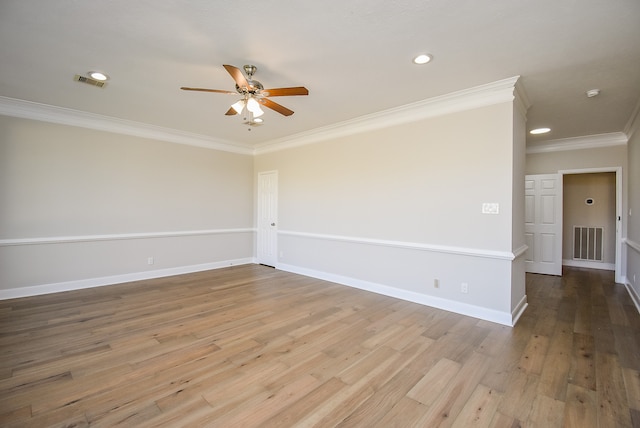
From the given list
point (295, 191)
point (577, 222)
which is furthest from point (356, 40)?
point (577, 222)

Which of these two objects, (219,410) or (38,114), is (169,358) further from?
(38,114)

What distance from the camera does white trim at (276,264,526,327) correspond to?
335 cm

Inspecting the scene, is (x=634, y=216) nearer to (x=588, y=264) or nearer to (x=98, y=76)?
(x=588, y=264)

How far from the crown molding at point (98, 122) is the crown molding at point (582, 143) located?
650 cm

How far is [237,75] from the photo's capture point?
97.9 inches

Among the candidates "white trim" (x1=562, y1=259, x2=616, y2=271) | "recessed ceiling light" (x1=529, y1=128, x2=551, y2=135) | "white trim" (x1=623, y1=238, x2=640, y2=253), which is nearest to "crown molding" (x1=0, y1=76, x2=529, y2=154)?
"recessed ceiling light" (x1=529, y1=128, x2=551, y2=135)

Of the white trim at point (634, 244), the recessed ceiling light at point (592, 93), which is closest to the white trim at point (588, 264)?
the white trim at point (634, 244)

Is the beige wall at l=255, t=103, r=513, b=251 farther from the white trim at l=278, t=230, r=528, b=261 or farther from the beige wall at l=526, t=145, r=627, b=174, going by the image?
the beige wall at l=526, t=145, r=627, b=174

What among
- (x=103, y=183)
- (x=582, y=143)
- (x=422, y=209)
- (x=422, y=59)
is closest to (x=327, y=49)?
(x=422, y=59)

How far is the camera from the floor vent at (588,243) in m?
6.41

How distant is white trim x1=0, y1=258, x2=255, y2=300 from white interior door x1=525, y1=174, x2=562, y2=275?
647 centimetres

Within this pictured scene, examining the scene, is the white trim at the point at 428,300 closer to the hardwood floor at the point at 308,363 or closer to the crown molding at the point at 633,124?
the hardwood floor at the point at 308,363

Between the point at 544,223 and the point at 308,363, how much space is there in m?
5.91

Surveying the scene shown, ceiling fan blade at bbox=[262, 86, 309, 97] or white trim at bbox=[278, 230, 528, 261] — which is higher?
ceiling fan blade at bbox=[262, 86, 309, 97]
